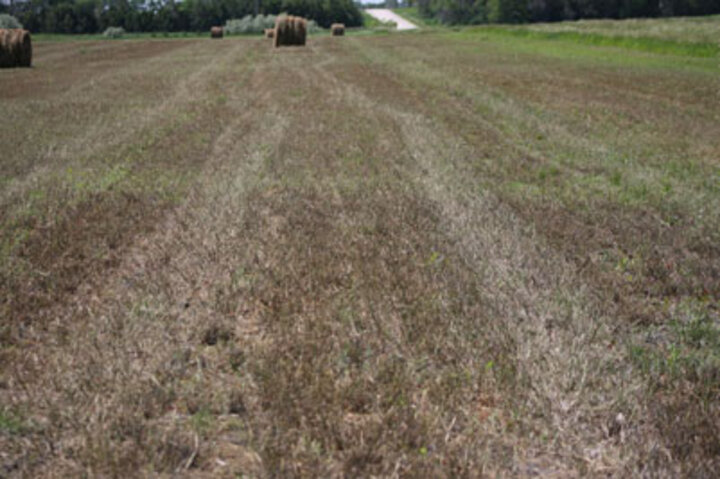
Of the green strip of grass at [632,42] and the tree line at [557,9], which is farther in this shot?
the tree line at [557,9]

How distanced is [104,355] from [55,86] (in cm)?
1690

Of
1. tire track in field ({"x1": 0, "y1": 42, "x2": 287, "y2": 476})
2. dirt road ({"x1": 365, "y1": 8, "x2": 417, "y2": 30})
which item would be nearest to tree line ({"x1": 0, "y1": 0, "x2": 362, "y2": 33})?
dirt road ({"x1": 365, "y1": 8, "x2": 417, "y2": 30})

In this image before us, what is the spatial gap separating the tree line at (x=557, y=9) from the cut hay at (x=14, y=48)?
3307 inches

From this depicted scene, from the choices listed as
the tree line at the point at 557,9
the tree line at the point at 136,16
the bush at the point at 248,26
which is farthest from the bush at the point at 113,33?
the tree line at the point at 557,9

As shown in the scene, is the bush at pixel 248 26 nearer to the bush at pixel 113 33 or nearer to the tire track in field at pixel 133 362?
the bush at pixel 113 33

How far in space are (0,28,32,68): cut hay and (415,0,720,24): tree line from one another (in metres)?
84.0

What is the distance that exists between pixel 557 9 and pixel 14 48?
8928 centimetres

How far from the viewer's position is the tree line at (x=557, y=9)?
86950mm

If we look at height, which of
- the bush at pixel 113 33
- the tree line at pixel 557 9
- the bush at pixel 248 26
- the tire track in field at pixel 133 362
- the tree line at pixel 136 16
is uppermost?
the tree line at pixel 557 9

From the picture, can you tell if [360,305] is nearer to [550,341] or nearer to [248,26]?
[550,341]

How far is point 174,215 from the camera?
6.21m

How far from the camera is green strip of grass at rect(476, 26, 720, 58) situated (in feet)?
88.3

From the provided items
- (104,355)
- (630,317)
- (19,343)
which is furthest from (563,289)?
(19,343)

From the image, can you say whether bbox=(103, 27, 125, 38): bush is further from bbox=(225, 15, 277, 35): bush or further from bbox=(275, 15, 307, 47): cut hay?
bbox=(275, 15, 307, 47): cut hay
